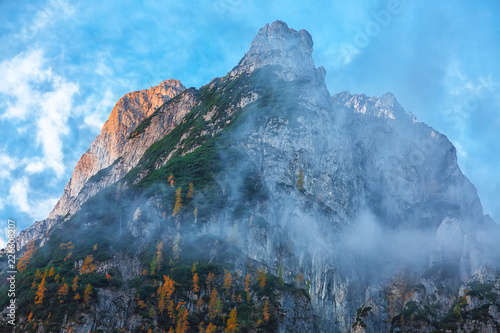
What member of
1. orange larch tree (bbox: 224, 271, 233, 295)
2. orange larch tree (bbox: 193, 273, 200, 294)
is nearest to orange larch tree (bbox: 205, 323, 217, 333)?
orange larch tree (bbox: 193, 273, 200, 294)

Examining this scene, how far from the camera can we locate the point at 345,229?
179875 mm

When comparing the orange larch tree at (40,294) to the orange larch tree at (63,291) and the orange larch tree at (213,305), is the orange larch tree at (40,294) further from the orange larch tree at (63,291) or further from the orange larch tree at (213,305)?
the orange larch tree at (213,305)

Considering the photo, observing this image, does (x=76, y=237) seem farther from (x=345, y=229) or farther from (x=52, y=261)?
(x=345, y=229)

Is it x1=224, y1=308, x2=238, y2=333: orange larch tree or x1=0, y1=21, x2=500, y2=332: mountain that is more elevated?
x1=0, y1=21, x2=500, y2=332: mountain

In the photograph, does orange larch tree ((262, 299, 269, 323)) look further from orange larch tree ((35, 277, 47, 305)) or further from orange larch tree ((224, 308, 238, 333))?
orange larch tree ((35, 277, 47, 305))

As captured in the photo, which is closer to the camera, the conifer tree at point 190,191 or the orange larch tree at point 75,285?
the orange larch tree at point 75,285

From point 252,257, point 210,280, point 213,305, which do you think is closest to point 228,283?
point 210,280

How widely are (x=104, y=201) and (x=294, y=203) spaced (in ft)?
217

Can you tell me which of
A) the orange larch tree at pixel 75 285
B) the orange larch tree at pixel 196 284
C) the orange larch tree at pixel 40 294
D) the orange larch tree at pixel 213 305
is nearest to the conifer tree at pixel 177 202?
the orange larch tree at pixel 196 284

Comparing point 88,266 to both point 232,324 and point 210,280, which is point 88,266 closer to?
point 210,280

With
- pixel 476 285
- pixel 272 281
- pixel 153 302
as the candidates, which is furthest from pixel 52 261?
pixel 476 285

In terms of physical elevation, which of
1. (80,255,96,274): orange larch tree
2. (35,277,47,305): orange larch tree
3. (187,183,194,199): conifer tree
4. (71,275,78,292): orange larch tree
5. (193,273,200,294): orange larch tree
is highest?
(187,183,194,199): conifer tree

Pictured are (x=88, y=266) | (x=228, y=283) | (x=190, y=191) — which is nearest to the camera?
(x=228, y=283)

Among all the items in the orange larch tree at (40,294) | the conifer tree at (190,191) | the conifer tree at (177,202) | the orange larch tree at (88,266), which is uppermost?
the conifer tree at (190,191)
